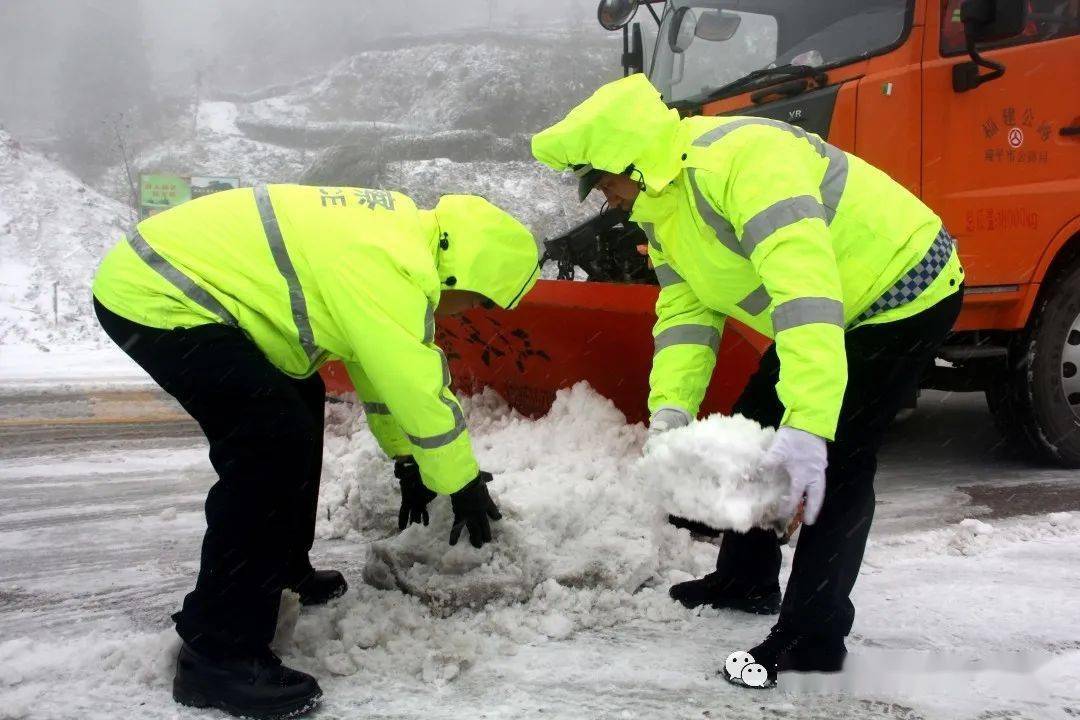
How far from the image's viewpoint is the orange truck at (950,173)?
13.0 ft

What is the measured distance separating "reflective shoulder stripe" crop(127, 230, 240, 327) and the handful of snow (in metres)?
1.09

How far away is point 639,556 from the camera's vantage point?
9.96ft

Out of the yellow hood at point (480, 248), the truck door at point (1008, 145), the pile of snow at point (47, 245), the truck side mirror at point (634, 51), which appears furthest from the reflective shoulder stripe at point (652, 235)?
the pile of snow at point (47, 245)

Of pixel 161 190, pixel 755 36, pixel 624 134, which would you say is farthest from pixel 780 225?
pixel 161 190

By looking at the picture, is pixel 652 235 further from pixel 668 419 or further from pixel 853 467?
pixel 853 467

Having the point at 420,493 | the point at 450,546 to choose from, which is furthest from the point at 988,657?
the point at 420,493

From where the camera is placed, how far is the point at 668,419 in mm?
2523

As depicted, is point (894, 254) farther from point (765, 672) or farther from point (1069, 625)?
point (1069, 625)

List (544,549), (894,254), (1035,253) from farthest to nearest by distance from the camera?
1. (1035,253)
2. (544,549)
3. (894,254)

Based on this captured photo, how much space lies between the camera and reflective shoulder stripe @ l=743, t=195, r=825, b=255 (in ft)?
6.56

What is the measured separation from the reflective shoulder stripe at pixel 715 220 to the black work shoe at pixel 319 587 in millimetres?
1624

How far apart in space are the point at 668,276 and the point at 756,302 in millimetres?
425

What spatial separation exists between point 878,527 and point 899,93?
183 centimetres

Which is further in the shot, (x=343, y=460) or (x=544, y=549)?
(x=343, y=460)
